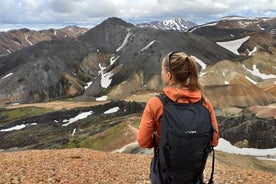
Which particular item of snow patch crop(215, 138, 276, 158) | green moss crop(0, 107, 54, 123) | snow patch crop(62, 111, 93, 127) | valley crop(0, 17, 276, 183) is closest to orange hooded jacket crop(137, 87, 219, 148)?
valley crop(0, 17, 276, 183)

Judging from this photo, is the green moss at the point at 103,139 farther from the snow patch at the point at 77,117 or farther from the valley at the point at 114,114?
the snow patch at the point at 77,117

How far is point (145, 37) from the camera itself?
198 meters

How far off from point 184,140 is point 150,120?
712mm

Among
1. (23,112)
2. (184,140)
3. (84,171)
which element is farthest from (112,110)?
(184,140)

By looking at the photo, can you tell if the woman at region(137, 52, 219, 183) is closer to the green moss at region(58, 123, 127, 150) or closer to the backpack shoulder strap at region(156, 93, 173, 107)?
the backpack shoulder strap at region(156, 93, 173, 107)

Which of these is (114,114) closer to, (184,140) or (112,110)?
(112,110)

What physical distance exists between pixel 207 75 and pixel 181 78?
433 feet

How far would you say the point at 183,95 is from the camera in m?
6.43

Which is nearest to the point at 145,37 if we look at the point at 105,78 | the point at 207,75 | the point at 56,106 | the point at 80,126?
the point at 105,78

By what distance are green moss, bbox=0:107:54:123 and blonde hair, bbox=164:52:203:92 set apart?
111359 millimetres

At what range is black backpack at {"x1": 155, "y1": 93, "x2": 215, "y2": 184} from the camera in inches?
239

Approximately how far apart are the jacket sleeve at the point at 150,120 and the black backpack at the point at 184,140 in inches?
4.7

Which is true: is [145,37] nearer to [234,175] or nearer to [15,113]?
[15,113]

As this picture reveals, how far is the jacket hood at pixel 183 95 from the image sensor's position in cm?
643
